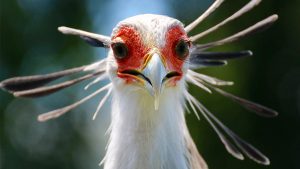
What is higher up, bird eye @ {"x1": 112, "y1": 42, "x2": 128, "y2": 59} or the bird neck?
bird eye @ {"x1": 112, "y1": 42, "x2": 128, "y2": 59}

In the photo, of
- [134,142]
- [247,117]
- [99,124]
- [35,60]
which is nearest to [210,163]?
[247,117]

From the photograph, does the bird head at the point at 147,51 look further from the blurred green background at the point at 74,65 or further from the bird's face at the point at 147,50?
the blurred green background at the point at 74,65

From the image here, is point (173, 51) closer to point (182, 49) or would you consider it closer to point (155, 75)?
point (182, 49)

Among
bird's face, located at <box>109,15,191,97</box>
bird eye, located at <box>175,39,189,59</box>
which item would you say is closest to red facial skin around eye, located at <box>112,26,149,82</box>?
bird's face, located at <box>109,15,191,97</box>

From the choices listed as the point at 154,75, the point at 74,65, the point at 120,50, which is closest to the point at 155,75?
the point at 154,75

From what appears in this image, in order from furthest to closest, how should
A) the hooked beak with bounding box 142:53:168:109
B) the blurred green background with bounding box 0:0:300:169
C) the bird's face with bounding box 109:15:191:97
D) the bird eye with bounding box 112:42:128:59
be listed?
1. the blurred green background with bounding box 0:0:300:169
2. the bird eye with bounding box 112:42:128:59
3. the bird's face with bounding box 109:15:191:97
4. the hooked beak with bounding box 142:53:168:109

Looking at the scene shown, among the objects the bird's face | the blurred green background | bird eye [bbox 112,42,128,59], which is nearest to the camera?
the bird's face

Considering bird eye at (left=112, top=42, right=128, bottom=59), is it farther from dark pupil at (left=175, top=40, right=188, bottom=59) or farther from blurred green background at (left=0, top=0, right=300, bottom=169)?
blurred green background at (left=0, top=0, right=300, bottom=169)

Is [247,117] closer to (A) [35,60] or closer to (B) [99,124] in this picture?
(B) [99,124]
